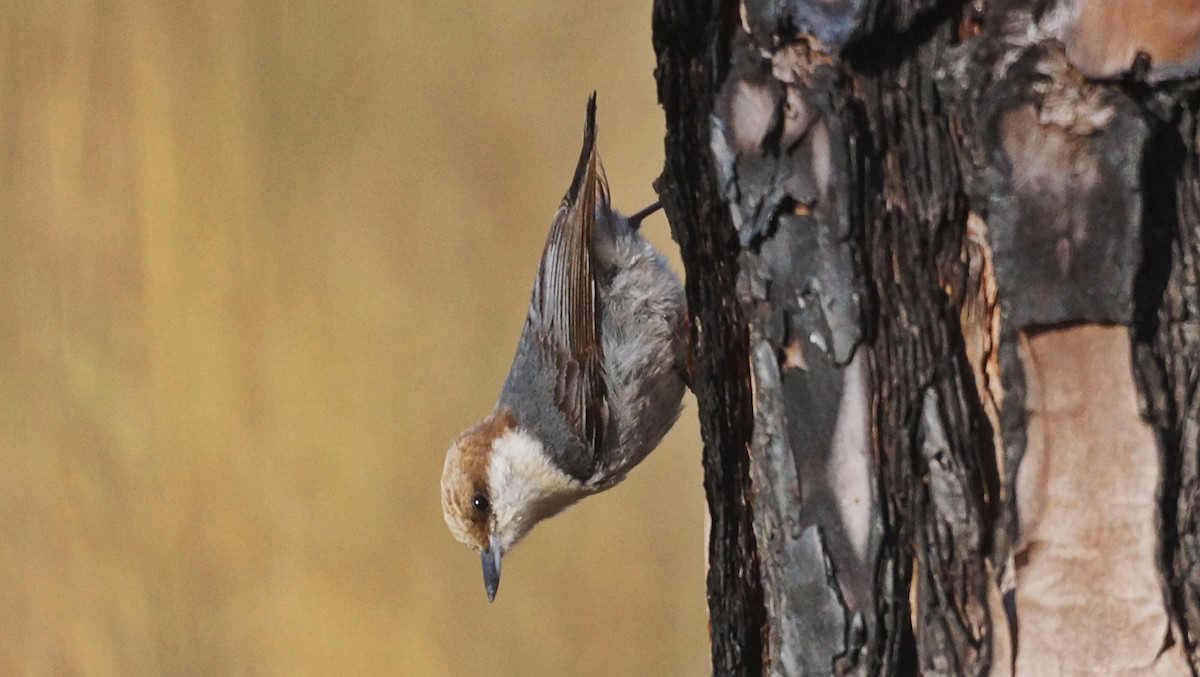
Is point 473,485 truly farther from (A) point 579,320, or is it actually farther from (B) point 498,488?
(A) point 579,320

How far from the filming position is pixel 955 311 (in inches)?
31.8

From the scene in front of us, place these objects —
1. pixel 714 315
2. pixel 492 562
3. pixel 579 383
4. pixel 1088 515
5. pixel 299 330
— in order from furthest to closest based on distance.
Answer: pixel 299 330 → pixel 492 562 → pixel 579 383 → pixel 714 315 → pixel 1088 515

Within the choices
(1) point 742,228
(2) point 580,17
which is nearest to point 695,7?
(1) point 742,228

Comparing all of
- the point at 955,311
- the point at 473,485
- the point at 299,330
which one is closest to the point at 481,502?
the point at 473,485

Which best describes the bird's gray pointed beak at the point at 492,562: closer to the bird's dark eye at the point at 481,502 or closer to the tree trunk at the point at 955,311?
the bird's dark eye at the point at 481,502

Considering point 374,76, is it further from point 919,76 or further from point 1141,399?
point 1141,399

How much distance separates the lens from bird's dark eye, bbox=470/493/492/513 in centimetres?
191

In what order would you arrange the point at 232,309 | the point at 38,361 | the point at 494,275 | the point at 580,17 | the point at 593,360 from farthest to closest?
the point at 38,361 → the point at 232,309 → the point at 494,275 → the point at 580,17 → the point at 593,360

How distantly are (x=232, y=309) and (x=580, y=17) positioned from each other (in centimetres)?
117

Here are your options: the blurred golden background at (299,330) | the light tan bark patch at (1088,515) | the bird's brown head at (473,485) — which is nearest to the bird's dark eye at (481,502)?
the bird's brown head at (473,485)

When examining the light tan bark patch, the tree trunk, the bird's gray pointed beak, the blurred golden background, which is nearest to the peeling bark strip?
the tree trunk

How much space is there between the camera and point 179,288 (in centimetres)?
278

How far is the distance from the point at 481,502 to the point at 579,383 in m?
0.29

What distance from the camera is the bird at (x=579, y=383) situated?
1.80 meters
